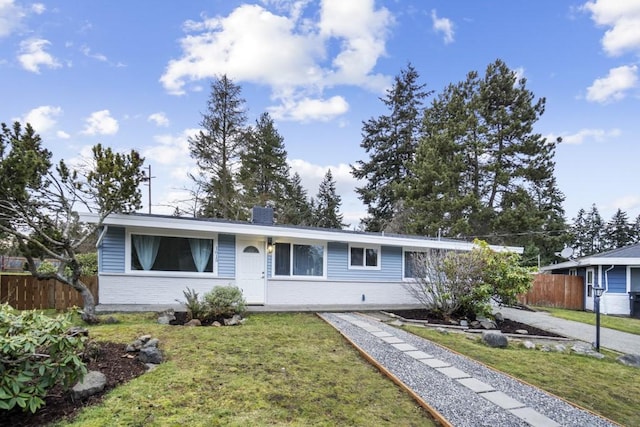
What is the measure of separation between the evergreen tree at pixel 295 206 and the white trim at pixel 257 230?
14.6 m

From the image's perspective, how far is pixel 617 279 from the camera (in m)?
15.9

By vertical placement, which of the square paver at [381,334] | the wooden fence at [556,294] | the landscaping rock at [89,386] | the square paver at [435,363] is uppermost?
the landscaping rock at [89,386]

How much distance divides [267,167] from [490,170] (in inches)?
586

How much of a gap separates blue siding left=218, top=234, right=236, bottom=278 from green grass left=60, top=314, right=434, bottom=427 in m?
3.72

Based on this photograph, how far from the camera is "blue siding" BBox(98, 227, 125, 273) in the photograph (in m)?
9.13

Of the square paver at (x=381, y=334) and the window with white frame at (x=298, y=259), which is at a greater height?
the window with white frame at (x=298, y=259)

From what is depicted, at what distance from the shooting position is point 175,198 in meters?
21.6

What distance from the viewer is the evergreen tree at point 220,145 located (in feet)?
69.9

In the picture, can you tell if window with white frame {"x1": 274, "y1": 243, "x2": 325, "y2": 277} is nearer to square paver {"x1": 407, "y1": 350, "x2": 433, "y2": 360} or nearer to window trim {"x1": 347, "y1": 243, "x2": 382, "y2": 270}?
window trim {"x1": 347, "y1": 243, "x2": 382, "y2": 270}

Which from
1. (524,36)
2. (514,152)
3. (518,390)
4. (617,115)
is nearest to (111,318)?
(518,390)

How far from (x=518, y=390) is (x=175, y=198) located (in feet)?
67.7

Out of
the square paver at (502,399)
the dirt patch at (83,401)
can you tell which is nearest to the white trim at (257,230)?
the dirt patch at (83,401)

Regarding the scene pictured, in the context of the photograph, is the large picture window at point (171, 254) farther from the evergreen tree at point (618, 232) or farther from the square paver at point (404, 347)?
the evergreen tree at point (618, 232)

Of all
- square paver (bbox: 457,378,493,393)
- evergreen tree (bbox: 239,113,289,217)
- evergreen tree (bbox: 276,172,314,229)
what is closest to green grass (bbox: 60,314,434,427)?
square paver (bbox: 457,378,493,393)
